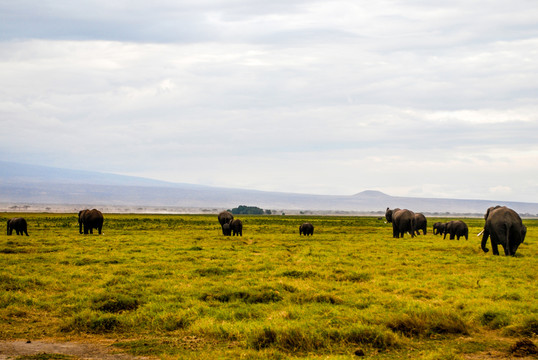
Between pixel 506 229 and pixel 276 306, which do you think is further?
pixel 506 229

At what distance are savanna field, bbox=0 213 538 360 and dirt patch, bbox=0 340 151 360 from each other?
1.06 ft

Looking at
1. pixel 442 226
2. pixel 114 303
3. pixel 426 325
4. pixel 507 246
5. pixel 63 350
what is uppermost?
pixel 507 246

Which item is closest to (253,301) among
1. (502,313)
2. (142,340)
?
(142,340)

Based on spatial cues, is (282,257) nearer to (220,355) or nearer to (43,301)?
(43,301)

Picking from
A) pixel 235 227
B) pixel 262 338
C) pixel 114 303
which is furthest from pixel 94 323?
pixel 235 227

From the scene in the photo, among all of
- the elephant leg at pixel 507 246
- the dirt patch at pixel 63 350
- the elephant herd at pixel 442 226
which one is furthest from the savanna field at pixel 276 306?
the elephant herd at pixel 442 226

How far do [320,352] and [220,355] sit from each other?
206 centimetres

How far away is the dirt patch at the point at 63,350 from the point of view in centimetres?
1020

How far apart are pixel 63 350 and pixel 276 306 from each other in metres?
5.98

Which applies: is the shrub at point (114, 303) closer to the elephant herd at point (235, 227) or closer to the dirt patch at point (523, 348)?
the dirt patch at point (523, 348)

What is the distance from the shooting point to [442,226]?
175 ft

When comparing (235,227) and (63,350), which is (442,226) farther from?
(63,350)

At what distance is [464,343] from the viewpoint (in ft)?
36.3

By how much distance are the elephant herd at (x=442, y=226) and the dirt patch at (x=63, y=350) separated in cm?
2231
